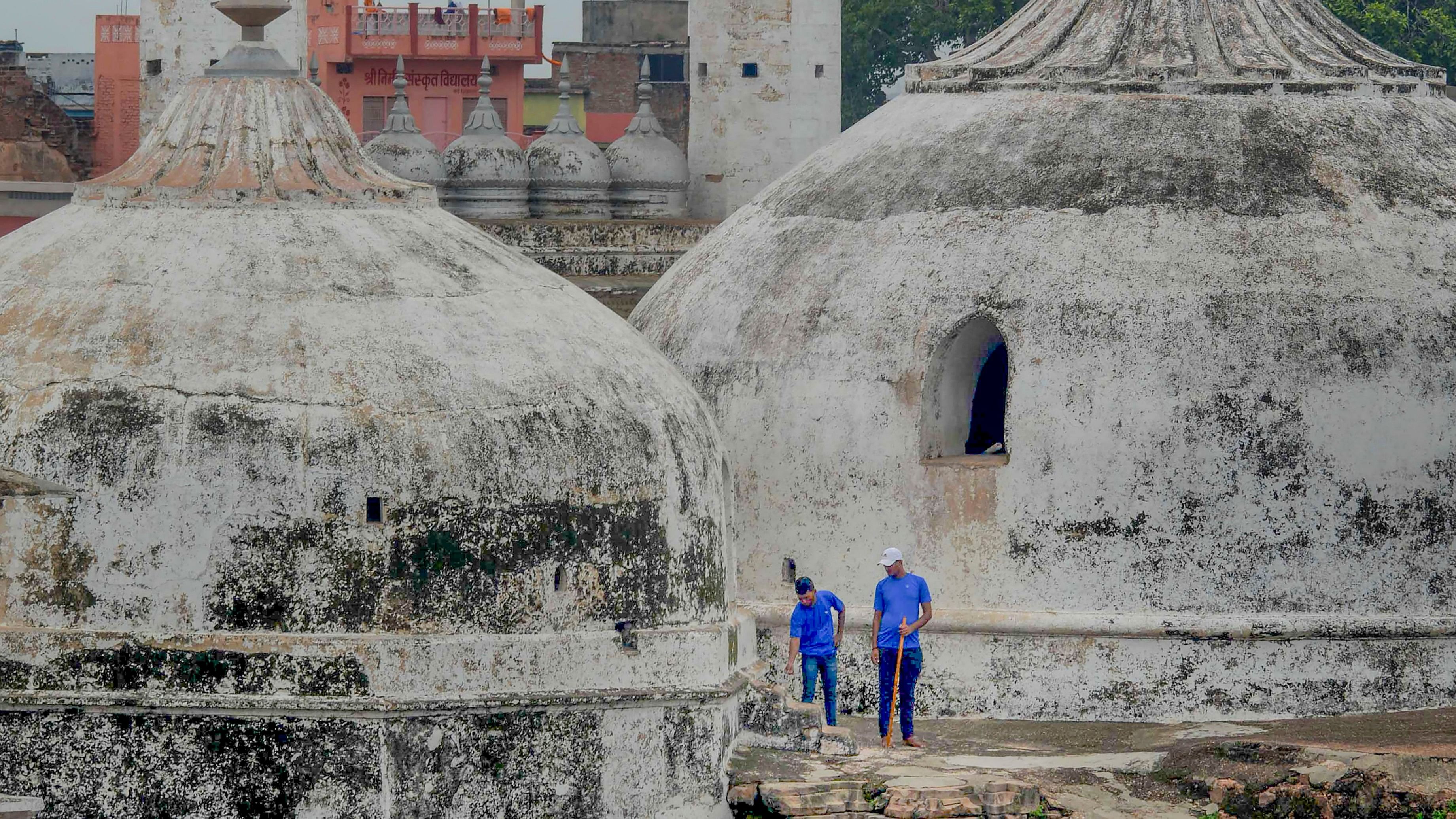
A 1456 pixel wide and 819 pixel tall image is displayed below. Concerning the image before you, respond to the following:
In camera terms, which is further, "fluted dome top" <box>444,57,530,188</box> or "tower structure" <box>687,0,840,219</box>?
"tower structure" <box>687,0,840,219</box>

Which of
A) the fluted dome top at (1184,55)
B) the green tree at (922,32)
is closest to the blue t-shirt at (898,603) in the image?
the fluted dome top at (1184,55)

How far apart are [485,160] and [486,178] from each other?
0.70ft

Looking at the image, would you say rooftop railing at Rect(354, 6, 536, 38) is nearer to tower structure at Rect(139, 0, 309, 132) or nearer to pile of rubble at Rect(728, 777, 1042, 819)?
tower structure at Rect(139, 0, 309, 132)

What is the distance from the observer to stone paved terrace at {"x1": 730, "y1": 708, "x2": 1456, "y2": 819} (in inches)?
708

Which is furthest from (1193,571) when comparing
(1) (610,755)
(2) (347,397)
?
(2) (347,397)

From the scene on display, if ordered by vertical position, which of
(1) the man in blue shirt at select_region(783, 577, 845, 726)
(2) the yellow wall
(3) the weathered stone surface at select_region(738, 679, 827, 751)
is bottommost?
(3) the weathered stone surface at select_region(738, 679, 827, 751)

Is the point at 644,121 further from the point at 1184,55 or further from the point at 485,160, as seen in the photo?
the point at 1184,55

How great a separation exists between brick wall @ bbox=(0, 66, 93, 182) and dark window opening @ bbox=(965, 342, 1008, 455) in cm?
2629

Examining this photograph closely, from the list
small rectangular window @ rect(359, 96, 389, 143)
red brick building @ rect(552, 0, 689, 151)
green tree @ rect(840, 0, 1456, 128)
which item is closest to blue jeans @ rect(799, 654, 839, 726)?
green tree @ rect(840, 0, 1456, 128)

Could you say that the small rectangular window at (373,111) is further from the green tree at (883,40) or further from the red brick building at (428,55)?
the green tree at (883,40)

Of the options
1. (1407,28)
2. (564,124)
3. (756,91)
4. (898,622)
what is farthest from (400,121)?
(1407,28)

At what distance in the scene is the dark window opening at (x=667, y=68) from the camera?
217 feet

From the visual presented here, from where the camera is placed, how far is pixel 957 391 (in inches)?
824

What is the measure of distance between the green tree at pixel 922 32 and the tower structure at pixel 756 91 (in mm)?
19617
